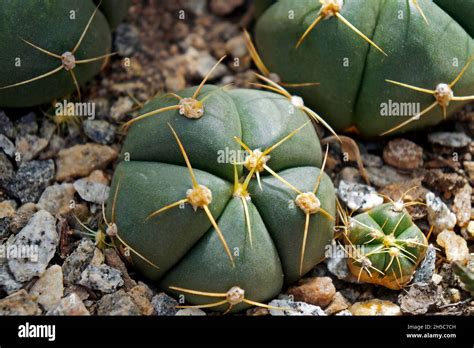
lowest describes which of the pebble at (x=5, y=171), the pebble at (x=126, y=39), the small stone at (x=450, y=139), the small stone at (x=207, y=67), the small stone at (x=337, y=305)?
the small stone at (x=337, y=305)

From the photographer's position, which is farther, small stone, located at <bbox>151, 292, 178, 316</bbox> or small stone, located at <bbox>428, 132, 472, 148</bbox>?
small stone, located at <bbox>428, 132, 472, 148</bbox>

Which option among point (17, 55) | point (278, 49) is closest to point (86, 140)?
point (17, 55)

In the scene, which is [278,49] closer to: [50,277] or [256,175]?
[256,175]

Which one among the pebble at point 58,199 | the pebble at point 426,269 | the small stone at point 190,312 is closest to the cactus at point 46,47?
the pebble at point 58,199

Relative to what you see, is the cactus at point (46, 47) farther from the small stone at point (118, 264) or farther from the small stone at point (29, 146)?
the small stone at point (118, 264)

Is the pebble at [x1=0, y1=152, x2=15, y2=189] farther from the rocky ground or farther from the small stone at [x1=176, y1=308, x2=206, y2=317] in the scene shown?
the small stone at [x1=176, y1=308, x2=206, y2=317]

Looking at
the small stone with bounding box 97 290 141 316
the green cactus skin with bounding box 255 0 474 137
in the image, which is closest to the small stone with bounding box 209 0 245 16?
the green cactus skin with bounding box 255 0 474 137
